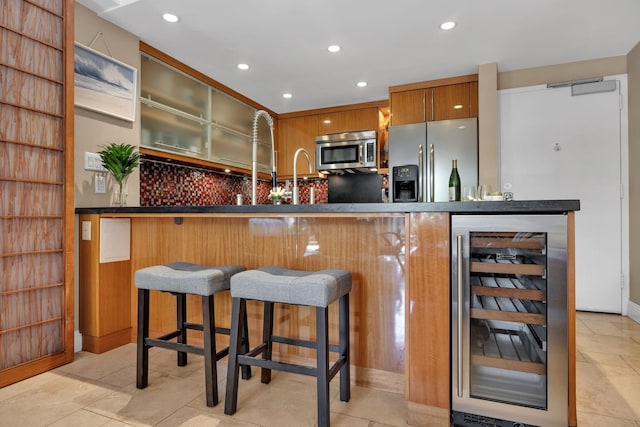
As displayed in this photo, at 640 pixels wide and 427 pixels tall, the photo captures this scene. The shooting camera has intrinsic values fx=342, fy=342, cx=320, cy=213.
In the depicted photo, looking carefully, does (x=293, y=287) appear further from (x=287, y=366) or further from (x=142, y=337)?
(x=142, y=337)

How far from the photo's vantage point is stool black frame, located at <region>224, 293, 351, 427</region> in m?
1.33

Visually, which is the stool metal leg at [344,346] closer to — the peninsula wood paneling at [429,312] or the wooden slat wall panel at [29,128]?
the peninsula wood paneling at [429,312]

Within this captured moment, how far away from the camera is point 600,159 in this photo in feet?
10.7

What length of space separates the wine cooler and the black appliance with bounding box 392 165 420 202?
1.64 metres

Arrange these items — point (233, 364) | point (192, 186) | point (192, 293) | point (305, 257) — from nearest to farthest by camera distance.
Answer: point (233, 364)
point (192, 293)
point (305, 257)
point (192, 186)

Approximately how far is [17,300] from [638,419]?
3.08 meters

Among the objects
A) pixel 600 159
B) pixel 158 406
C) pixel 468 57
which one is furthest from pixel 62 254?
pixel 600 159

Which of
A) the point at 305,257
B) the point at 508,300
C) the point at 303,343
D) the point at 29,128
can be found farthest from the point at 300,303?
the point at 29,128

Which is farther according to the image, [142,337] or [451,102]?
[451,102]

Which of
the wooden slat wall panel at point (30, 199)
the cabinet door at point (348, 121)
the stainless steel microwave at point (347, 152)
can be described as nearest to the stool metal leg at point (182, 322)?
the wooden slat wall panel at point (30, 199)

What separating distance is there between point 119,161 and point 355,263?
176 centimetres

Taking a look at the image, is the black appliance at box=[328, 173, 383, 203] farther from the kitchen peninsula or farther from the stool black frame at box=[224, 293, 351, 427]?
the stool black frame at box=[224, 293, 351, 427]

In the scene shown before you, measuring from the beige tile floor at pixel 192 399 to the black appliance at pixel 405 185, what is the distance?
1635 millimetres

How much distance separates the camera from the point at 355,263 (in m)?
1.76
